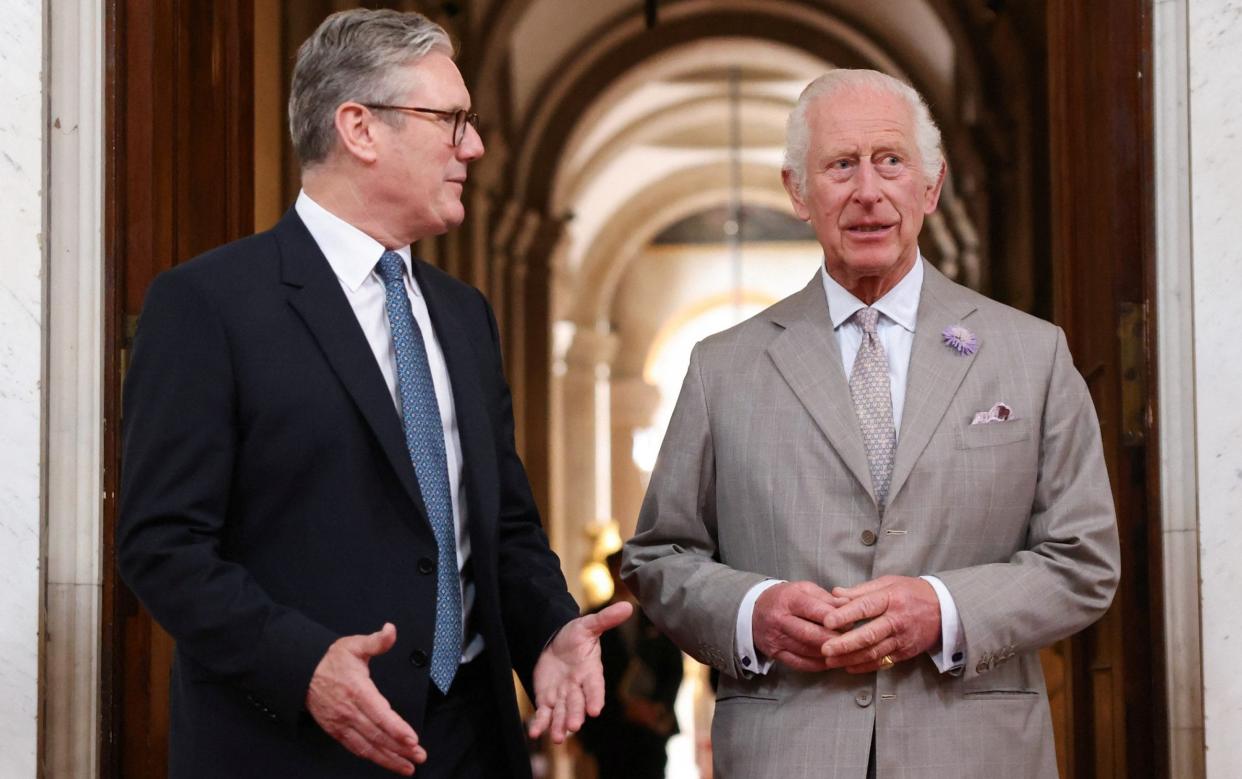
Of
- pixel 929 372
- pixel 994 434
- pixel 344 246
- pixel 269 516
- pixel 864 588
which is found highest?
pixel 344 246

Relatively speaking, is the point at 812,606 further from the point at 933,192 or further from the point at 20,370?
the point at 20,370

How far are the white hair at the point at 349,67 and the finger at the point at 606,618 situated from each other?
970 millimetres

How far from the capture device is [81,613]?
3.78 m

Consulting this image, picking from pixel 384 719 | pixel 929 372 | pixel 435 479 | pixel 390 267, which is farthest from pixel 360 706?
pixel 929 372

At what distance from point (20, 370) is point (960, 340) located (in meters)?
1.98

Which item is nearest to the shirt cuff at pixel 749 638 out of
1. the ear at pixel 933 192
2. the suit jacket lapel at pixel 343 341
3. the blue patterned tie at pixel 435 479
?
the blue patterned tie at pixel 435 479

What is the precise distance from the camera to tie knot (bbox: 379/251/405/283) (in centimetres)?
316

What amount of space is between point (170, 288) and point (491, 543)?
70cm

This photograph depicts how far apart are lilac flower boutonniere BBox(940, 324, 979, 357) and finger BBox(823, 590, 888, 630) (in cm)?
54

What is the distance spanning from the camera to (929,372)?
3.28 meters

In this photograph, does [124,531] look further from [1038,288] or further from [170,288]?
[1038,288]

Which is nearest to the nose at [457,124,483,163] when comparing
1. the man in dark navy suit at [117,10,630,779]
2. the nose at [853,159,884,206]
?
the man in dark navy suit at [117,10,630,779]

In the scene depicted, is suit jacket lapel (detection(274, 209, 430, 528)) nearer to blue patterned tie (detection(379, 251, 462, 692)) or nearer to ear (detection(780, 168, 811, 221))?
blue patterned tie (detection(379, 251, 462, 692))

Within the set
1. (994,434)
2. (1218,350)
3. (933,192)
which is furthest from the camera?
(1218,350)
